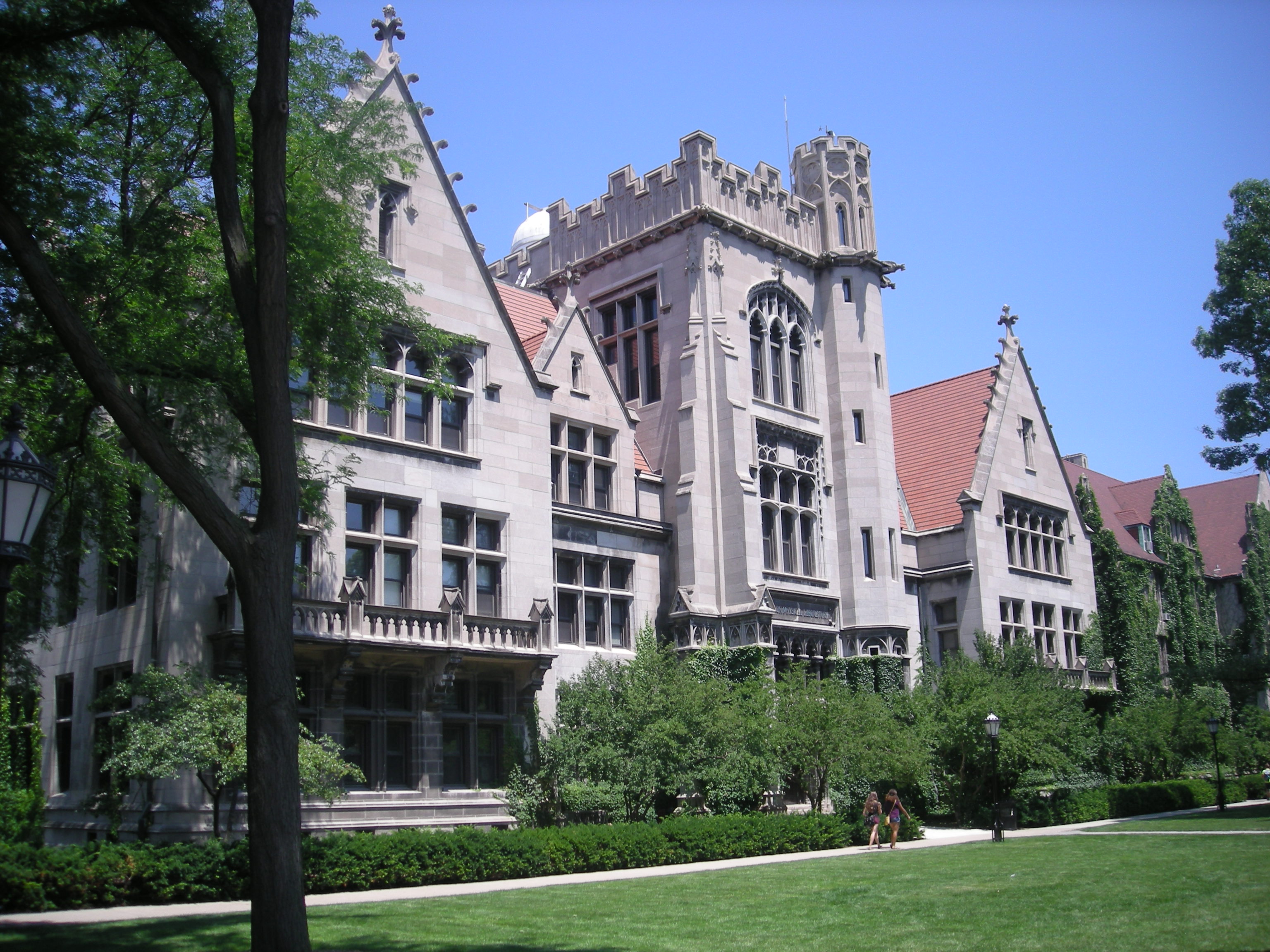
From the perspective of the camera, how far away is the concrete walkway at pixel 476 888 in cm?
1738

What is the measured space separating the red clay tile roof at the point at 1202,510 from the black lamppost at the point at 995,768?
1007 inches

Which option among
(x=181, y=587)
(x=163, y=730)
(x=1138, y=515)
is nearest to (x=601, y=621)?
(x=181, y=587)

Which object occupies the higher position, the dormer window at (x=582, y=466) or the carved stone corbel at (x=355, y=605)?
the dormer window at (x=582, y=466)

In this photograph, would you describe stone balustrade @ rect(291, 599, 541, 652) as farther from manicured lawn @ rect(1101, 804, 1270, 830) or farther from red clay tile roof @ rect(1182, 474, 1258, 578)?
red clay tile roof @ rect(1182, 474, 1258, 578)

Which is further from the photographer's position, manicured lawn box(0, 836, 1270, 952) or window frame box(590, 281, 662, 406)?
window frame box(590, 281, 662, 406)

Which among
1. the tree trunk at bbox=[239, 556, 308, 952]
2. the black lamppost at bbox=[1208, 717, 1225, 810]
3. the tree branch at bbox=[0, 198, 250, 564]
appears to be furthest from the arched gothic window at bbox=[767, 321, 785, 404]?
the tree trunk at bbox=[239, 556, 308, 952]

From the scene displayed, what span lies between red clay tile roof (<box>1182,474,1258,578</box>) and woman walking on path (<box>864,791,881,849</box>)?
43.6 meters

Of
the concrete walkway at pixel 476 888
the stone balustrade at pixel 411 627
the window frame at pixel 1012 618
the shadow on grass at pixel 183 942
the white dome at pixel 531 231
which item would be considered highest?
the white dome at pixel 531 231

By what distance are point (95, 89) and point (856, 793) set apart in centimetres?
2831

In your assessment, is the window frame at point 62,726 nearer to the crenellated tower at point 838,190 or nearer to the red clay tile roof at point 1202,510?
the crenellated tower at point 838,190

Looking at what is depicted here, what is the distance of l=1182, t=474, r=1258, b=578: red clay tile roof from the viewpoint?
69.9m

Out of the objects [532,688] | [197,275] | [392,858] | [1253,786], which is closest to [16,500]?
[392,858]

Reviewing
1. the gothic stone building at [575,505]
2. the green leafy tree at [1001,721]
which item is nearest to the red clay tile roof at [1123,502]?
the gothic stone building at [575,505]

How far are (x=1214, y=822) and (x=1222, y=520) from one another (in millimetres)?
44071
